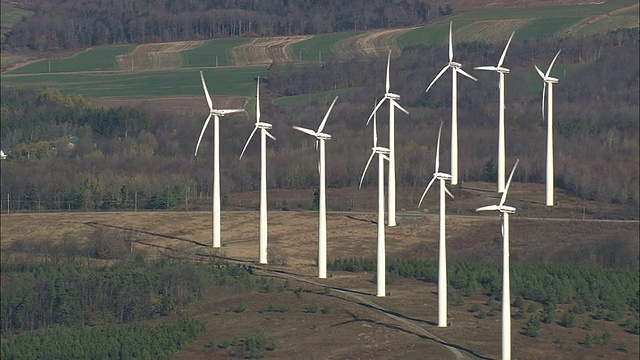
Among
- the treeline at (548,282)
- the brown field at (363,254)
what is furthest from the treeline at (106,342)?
the treeline at (548,282)

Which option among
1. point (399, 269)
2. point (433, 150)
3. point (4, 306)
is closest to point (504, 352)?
point (399, 269)

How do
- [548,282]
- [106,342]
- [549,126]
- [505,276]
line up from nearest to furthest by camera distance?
1. [505,276]
2. [106,342]
3. [548,282]
4. [549,126]

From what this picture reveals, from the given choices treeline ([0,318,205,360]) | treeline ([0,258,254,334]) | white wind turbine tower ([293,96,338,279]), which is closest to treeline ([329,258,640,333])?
white wind turbine tower ([293,96,338,279])

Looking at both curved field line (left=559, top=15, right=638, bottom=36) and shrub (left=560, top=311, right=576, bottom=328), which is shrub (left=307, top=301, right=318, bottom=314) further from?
curved field line (left=559, top=15, right=638, bottom=36)

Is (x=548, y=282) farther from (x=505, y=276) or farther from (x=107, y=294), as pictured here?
(x=107, y=294)

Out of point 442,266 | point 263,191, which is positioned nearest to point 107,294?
point 263,191

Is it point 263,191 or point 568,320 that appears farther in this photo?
point 263,191

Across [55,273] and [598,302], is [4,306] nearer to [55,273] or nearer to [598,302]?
[55,273]
